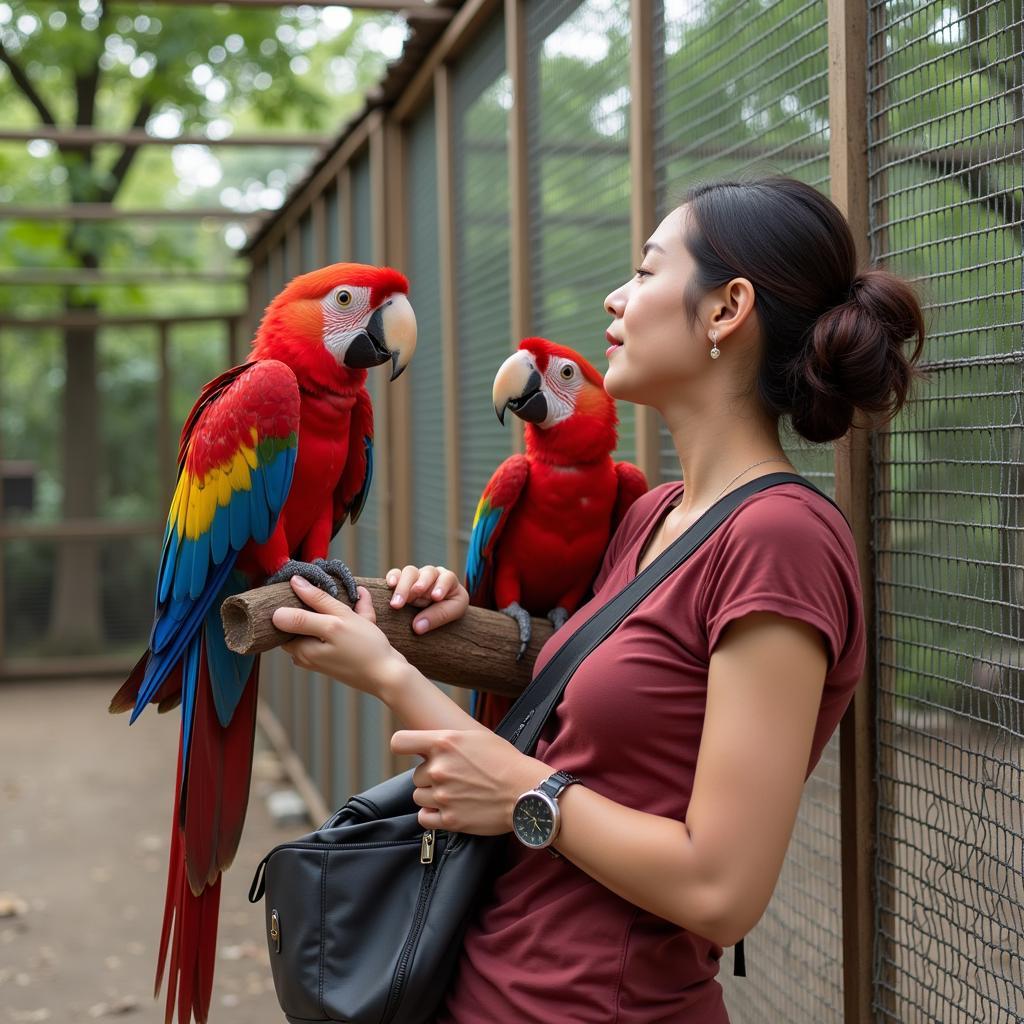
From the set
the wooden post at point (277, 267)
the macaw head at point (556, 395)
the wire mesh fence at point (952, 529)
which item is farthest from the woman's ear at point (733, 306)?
the wooden post at point (277, 267)

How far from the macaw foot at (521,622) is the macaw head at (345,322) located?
0.38 metres

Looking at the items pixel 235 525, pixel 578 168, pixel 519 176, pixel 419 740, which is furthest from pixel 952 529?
pixel 519 176

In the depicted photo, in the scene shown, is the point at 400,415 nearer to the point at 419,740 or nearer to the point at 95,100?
the point at 419,740

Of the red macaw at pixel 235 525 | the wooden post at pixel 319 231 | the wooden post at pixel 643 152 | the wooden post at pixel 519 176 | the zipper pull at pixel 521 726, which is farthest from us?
the wooden post at pixel 319 231

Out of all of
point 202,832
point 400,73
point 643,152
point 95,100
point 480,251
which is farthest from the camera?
point 95,100

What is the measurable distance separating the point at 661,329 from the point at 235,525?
66 cm

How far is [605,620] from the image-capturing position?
4.05ft

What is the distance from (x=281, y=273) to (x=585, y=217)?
432 centimetres

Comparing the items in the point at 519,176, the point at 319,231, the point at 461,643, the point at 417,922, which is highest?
the point at 319,231

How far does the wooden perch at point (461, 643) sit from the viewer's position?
148 centimetres

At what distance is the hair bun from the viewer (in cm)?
117

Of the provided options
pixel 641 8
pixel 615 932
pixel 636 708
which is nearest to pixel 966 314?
pixel 636 708

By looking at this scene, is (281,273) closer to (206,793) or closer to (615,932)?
(206,793)

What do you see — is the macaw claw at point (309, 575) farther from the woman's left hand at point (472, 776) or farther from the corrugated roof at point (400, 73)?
the corrugated roof at point (400, 73)
